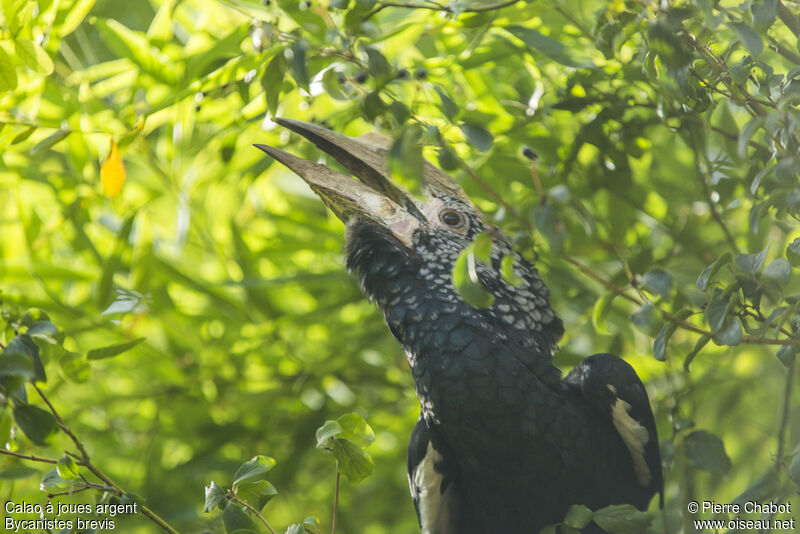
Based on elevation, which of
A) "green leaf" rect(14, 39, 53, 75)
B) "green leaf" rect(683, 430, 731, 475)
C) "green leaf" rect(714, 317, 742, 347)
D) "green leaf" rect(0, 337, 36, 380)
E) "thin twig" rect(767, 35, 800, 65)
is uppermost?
"green leaf" rect(14, 39, 53, 75)

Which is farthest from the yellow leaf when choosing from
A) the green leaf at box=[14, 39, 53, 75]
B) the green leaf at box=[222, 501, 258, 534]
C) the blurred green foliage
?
the green leaf at box=[222, 501, 258, 534]

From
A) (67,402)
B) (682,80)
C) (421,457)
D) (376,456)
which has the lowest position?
(376,456)

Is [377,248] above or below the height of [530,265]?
above

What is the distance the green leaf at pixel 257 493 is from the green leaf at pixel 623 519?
0.41 meters

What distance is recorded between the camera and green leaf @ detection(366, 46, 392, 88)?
87cm

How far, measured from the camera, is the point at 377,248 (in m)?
1.23

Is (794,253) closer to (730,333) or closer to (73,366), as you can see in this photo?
(730,333)

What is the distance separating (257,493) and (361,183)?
1.70ft

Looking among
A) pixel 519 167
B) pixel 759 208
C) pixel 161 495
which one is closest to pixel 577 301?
pixel 519 167

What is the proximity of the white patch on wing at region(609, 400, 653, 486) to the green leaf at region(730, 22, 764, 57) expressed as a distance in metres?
0.58

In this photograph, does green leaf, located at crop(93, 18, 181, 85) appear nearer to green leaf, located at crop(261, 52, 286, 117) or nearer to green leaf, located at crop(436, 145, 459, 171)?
green leaf, located at crop(261, 52, 286, 117)

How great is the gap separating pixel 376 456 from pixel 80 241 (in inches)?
34.1

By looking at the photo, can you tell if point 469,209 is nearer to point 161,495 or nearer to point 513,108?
point 513,108

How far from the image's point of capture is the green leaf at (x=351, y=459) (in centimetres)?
94
